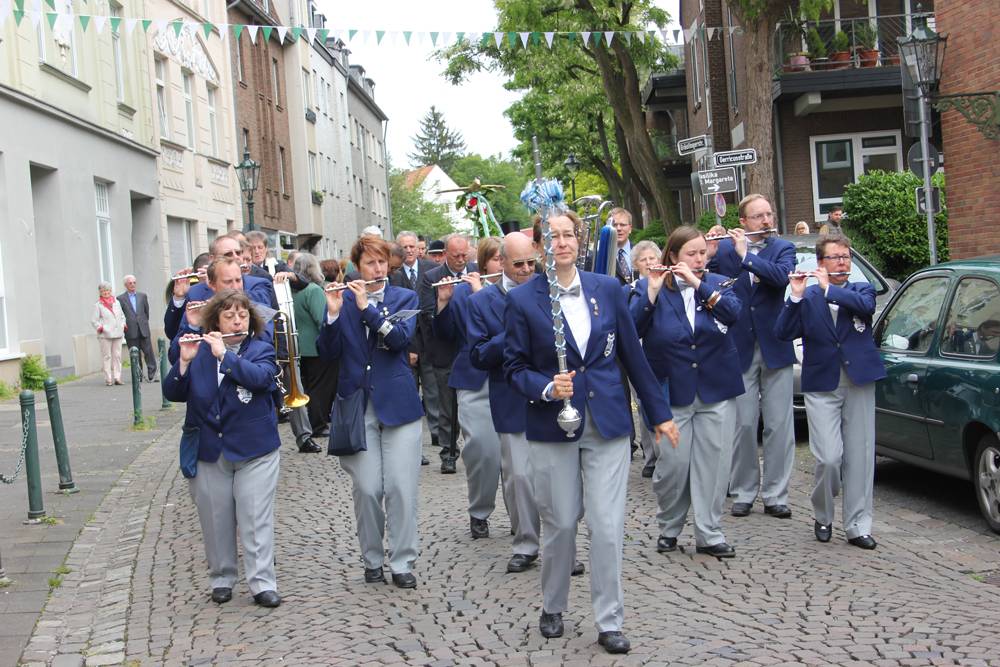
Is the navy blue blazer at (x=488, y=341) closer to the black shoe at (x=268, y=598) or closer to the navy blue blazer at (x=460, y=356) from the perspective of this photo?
the navy blue blazer at (x=460, y=356)

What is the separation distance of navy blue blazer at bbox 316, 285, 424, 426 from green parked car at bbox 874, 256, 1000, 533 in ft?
11.7

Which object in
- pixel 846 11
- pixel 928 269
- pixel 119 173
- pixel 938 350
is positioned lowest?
pixel 938 350

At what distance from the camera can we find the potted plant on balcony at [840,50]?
26250 millimetres

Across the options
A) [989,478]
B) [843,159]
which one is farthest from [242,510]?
[843,159]

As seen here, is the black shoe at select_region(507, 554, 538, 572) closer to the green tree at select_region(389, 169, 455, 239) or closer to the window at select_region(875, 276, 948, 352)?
the window at select_region(875, 276, 948, 352)

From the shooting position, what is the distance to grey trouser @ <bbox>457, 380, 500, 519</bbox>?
8.02m

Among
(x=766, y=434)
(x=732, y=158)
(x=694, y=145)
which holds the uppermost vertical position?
(x=694, y=145)

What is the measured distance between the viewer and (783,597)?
615 centimetres

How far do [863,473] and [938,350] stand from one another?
1.57 metres

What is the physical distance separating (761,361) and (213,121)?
2935 cm

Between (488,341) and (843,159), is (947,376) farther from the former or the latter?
(843,159)

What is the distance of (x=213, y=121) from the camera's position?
3534 cm

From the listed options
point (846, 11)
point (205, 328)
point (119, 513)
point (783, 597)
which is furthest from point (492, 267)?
point (846, 11)

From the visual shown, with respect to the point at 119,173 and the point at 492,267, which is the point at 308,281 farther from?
the point at 119,173
